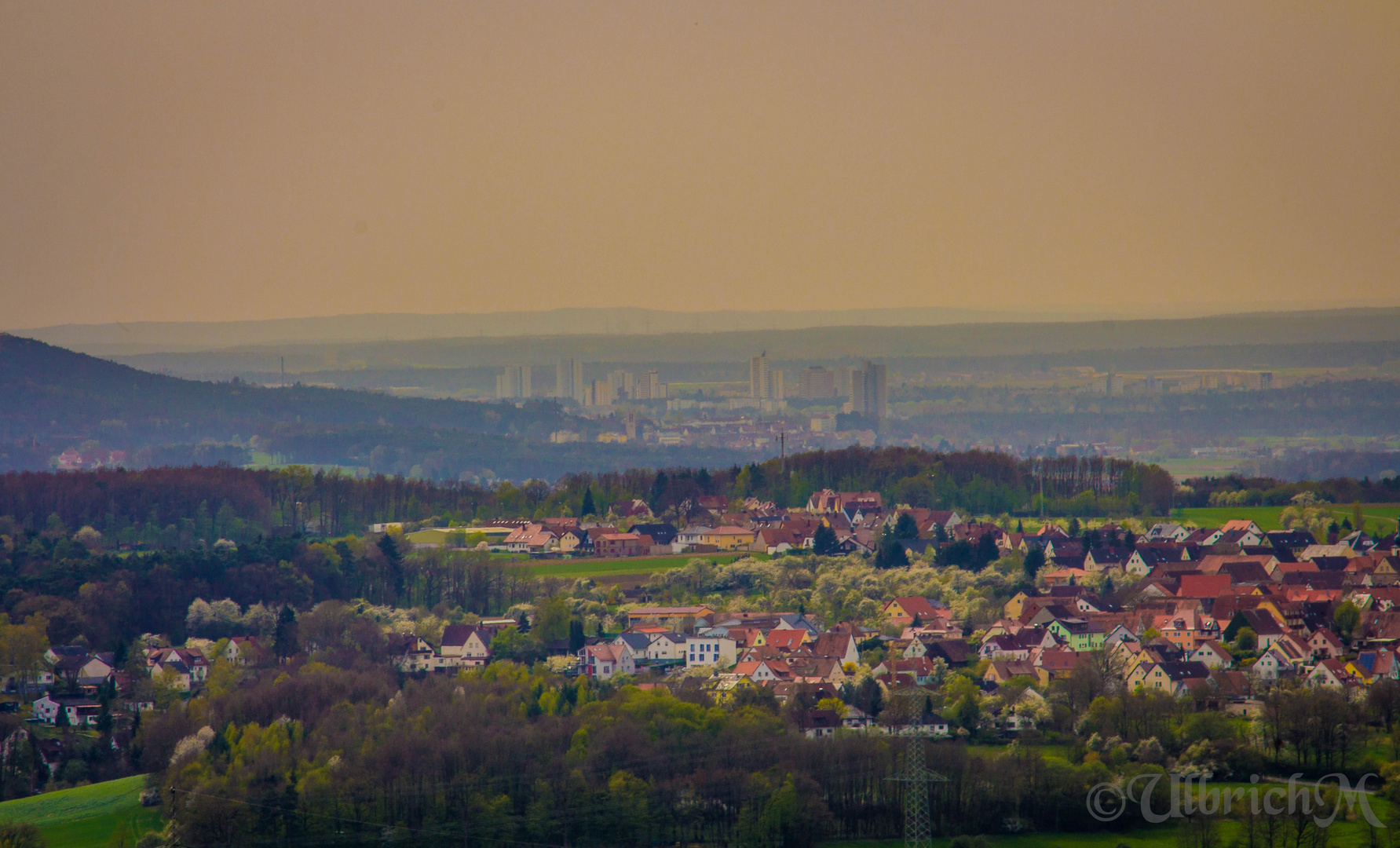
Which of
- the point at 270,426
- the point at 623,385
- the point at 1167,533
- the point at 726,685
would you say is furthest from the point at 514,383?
the point at 726,685

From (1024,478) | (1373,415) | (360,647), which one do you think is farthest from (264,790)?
(1373,415)

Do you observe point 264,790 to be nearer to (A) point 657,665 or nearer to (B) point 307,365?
(A) point 657,665

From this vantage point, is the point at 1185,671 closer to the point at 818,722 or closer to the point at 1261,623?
the point at 1261,623

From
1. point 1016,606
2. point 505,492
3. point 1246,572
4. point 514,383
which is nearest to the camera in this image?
point 1016,606

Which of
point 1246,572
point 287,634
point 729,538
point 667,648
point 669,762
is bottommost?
point 669,762

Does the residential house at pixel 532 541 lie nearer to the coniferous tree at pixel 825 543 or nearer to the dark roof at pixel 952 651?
the coniferous tree at pixel 825 543

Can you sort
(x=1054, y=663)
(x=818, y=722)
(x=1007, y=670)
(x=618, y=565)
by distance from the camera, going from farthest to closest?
1. (x=618, y=565)
2. (x=1054, y=663)
3. (x=1007, y=670)
4. (x=818, y=722)

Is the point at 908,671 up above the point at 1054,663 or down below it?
below
